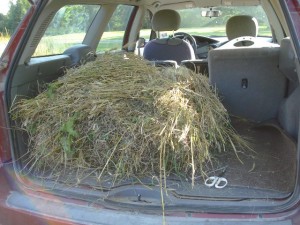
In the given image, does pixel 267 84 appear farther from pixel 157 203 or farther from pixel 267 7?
pixel 157 203

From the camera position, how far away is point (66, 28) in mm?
3857

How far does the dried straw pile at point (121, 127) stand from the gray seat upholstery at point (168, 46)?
2.73m

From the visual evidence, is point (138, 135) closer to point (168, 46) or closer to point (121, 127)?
point (121, 127)

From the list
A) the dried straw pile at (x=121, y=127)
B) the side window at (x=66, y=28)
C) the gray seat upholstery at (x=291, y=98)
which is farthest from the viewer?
the side window at (x=66, y=28)

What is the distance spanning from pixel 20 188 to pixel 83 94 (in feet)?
2.10

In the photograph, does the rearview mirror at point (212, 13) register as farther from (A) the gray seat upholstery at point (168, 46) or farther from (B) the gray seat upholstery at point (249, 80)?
(B) the gray seat upholstery at point (249, 80)

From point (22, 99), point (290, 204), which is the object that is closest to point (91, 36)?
point (22, 99)

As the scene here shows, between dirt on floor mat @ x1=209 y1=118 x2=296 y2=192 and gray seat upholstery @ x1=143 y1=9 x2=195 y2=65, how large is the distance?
7.43 ft

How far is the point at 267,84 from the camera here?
132 inches

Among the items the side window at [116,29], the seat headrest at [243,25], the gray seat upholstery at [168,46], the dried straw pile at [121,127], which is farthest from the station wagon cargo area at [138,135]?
the gray seat upholstery at [168,46]

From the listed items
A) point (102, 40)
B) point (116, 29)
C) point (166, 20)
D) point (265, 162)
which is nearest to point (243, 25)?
point (166, 20)

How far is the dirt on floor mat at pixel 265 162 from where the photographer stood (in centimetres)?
221

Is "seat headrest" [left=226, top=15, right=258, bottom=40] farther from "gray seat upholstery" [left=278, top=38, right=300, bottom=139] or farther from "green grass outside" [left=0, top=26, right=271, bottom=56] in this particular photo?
"gray seat upholstery" [left=278, top=38, right=300, bottom=139]

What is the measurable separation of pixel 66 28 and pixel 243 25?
2230 millimetres
